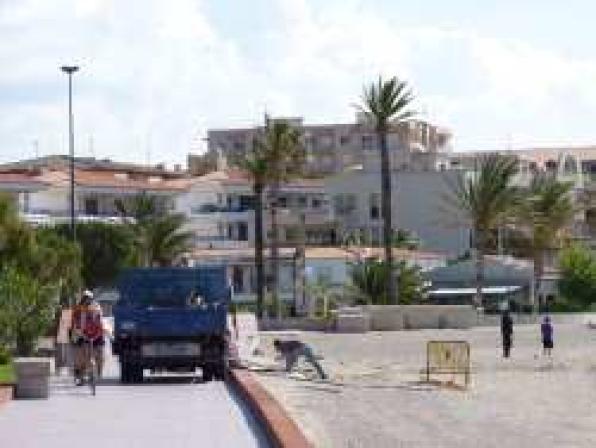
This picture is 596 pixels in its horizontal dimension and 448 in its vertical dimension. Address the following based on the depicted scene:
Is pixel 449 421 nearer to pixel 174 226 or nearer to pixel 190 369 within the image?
pixel 190 369

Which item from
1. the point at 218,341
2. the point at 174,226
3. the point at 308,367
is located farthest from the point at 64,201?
the point at 218,341

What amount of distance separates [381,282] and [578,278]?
64.3 feet

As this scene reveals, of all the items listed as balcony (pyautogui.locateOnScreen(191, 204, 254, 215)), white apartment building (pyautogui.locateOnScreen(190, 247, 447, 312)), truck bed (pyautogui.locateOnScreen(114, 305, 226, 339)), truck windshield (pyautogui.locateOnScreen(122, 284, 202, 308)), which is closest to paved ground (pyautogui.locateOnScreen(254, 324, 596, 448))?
truck bed (pyautogui.locateOnScreen(114, 305, 226, 339))

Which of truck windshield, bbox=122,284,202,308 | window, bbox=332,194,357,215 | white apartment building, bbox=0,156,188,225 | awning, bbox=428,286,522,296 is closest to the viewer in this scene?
truck windshield, bbox=122,284,202,308

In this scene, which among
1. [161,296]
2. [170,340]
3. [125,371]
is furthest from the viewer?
[161,296]

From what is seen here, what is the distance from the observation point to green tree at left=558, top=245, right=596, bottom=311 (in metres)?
99.6

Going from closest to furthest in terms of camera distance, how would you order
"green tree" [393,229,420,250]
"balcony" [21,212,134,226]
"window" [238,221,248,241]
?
"balcony" [21,212,134,226] → "green tree" [393,229,420,250] → "window" [238,221,248,241]

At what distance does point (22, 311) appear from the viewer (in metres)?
33.3

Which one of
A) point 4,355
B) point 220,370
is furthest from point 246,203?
point 220,370

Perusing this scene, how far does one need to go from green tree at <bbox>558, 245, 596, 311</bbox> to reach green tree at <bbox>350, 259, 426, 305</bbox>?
543 inches

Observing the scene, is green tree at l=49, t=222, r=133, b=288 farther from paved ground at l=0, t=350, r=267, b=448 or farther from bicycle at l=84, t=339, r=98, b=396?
paved ground at l=0, t=350, r=267, b=448

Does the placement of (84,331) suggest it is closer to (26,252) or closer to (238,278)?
(26,252)

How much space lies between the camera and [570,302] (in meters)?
99.1

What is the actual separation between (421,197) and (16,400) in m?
110
